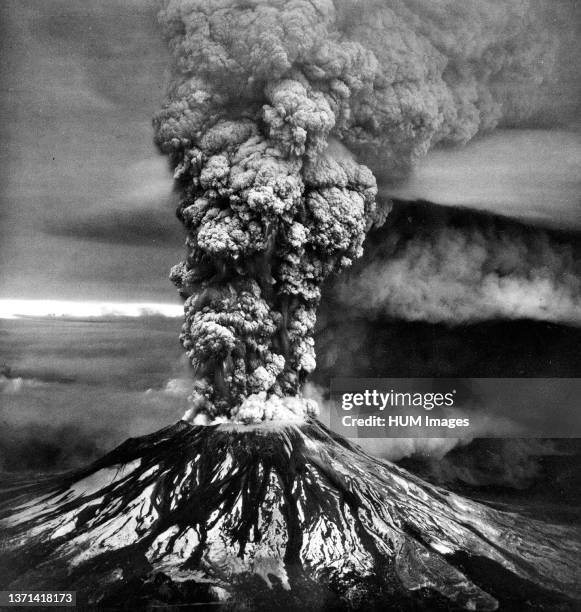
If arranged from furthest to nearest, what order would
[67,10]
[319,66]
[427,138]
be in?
[427,138], [319,66], [67,10]

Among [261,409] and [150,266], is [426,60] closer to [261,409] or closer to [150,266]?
[150,266]

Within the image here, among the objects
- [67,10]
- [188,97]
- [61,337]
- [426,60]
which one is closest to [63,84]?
[67,10]

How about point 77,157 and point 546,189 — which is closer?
point 77,157

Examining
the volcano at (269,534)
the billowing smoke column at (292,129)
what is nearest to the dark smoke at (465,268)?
the billowing smoke column at (292,129)

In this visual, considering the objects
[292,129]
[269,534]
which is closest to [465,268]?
[292,129]

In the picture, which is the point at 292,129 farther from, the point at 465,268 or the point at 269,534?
the point at 269,534

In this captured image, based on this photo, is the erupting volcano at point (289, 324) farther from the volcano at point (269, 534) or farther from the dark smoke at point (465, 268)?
the dark smoke at point (465, 268)

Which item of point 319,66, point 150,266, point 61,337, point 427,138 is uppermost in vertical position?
point 319,66
